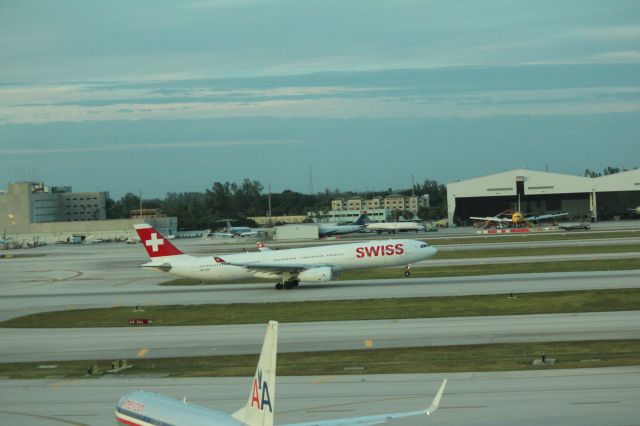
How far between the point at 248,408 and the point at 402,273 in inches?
2231

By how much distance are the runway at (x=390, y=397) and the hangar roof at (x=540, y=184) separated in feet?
493

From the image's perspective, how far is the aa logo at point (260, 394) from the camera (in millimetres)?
18812

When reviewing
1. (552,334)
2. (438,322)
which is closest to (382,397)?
(552,334)

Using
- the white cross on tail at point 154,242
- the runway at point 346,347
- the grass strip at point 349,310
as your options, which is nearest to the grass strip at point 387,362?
the runway at point 346,347

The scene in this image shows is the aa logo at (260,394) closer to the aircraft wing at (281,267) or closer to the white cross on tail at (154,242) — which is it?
the aircraft wing at (281,267)

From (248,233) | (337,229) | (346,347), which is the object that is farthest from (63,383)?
(248,233)

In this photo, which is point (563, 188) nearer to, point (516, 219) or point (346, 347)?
point (516, 219)

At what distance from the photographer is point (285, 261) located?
217ft

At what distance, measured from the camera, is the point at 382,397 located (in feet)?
91.6

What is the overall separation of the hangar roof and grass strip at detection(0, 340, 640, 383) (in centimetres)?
14422

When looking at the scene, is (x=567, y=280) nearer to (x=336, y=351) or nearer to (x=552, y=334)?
(x=552, y=334)

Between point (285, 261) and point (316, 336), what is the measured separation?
24782mm

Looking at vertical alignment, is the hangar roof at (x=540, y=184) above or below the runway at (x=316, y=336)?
above

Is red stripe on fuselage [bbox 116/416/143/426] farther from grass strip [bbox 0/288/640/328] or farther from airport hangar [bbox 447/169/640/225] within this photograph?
airport hangar [bbox 447/169/640/225]
